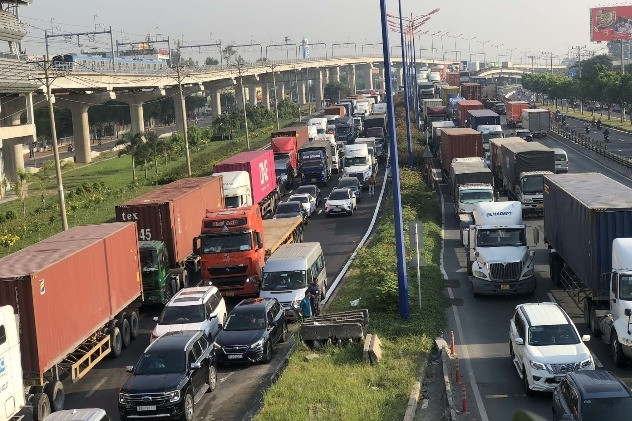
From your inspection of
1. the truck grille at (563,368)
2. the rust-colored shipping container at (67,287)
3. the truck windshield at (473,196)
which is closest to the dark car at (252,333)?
the rust-colored shipping container at (67,287)

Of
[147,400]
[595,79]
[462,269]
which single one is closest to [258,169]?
[462,269]

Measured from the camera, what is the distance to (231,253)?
29.1m

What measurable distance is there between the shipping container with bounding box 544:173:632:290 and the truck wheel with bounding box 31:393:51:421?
12884 mm

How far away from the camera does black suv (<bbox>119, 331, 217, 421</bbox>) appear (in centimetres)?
1791

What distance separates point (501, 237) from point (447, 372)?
9354 millimetres

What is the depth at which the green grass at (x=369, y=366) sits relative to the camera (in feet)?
56.3

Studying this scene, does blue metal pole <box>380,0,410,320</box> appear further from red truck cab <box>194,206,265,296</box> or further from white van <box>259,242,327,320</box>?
red truck cab <box>194,206,265,296</box>

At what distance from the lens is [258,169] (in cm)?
4575

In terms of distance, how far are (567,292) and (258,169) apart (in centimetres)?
2205

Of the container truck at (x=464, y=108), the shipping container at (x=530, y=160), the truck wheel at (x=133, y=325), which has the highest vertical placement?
the container truck at (x=464, y=108)

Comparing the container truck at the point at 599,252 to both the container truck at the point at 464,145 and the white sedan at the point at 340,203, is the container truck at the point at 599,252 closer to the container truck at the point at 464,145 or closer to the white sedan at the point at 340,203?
the white sedan at the point at 340,203

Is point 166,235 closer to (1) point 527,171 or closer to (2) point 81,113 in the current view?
(1) point 527,171

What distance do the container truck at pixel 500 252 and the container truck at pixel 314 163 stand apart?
90.5ft

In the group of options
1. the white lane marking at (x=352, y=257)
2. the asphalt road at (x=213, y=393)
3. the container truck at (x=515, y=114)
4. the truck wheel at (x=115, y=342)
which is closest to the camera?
the asphalt road at (x=213, y=393)
